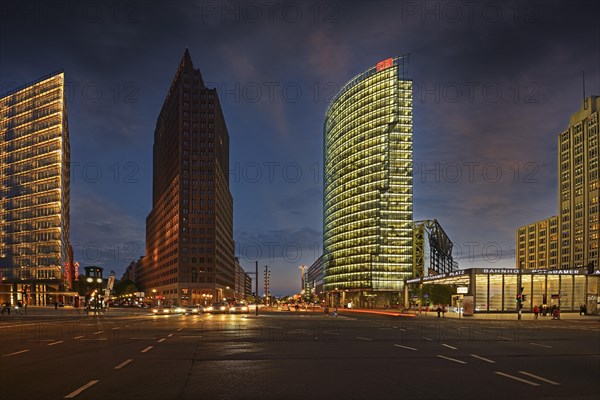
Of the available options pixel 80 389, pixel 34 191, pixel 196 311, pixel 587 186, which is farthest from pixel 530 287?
pixel 34 191

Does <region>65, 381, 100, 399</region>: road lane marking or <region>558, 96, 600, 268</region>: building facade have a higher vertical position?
<region>558, 96, 600, 268</region>: building facade

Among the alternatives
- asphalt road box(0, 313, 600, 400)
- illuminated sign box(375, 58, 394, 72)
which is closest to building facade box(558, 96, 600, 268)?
illuminated sign box(375, 58, 394, 72)

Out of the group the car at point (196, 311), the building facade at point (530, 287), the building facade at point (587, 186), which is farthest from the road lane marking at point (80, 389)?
the building facade at point (587, 186)

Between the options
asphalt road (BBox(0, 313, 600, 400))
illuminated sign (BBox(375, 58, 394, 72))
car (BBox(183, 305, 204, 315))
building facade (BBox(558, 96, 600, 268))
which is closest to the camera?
asphalt road (BBox(0, 313, 600, 400))

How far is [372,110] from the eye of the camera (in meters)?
186

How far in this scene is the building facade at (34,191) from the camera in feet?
493

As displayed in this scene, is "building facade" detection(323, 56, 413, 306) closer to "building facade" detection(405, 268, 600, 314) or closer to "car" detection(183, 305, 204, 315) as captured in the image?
"building facade" detection(405, 268, 600, 314)

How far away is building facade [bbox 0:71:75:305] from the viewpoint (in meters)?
150

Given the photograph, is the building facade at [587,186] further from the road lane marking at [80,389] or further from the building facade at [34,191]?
the road lane marking at [80,389]

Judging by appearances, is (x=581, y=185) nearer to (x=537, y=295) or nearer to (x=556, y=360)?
(x=537, y=295)

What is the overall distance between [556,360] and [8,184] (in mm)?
165657

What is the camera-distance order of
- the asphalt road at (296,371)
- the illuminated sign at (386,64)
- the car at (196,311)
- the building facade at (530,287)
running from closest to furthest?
the asphalt road at (296,371), the building facade at (530,287), the car at (196,311), the illuminated sign at (386,64)

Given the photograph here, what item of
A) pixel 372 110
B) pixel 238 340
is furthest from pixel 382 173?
pixel 238 340

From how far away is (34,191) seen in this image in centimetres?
15288
